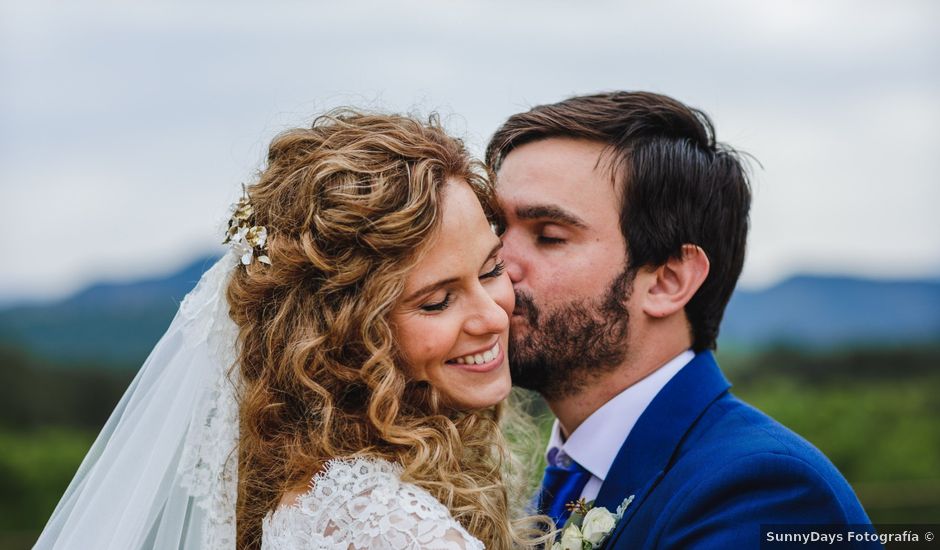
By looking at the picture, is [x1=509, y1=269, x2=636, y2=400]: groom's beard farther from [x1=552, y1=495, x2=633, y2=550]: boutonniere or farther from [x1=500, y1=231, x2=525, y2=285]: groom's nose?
[x1=552, y1=495, x2=633, y2=550]: boutonniere

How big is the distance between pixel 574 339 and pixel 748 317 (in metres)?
12.6

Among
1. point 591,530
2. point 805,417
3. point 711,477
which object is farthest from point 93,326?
point 711,477

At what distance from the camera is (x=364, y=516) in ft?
9.06

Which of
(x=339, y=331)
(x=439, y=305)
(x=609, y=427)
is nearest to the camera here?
(x=339, y=331)

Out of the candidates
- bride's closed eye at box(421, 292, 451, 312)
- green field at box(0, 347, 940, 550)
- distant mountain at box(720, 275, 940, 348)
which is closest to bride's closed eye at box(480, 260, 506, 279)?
bride's closed eye at box(421, 292, 451, 312)

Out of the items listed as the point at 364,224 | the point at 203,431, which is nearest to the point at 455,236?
the point at 364,224

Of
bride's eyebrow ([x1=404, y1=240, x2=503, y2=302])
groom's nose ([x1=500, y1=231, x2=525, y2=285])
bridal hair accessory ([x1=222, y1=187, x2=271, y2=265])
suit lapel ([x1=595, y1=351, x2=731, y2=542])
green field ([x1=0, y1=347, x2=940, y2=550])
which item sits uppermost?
bridal hair accessory ([x1=222, y1=187, x2=271, y2=265])

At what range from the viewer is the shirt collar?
12.6ft

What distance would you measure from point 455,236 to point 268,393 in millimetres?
844

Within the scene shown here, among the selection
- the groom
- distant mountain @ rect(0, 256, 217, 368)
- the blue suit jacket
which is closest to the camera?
the blue suit jacket

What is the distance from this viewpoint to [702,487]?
10.3 ft

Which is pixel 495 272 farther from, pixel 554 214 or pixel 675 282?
pixel 675 282

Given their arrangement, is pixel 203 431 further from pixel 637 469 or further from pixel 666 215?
pixel 666 215

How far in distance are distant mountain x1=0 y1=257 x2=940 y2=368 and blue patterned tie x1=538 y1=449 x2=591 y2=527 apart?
429 inches
